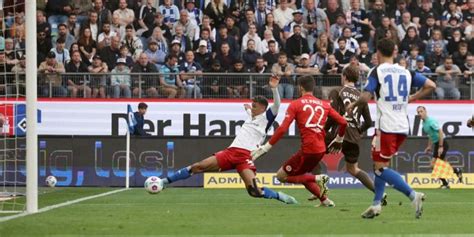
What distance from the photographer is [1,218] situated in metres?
14.4

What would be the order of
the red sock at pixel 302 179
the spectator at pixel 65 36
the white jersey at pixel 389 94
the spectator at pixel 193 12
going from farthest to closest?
the spectator at pixel 193 12 < the spectator at pixel 65 36 < the red sock at pixel 302 179 < the white jersey at pixel 389 94

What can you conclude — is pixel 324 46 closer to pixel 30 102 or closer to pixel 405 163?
pixel 405 163

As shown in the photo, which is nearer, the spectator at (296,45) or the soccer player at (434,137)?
the soccer player at (434,137)

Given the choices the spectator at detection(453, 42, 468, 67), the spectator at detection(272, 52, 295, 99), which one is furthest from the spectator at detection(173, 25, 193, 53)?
the spectator at detection(453, 42, 468, 67)

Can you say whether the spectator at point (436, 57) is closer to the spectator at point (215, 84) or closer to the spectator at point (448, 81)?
the spectator at point (448, 81)

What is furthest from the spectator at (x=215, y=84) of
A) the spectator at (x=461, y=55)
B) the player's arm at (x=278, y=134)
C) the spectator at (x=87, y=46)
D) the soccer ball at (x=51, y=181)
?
the player's arm at (x=278, y=134)

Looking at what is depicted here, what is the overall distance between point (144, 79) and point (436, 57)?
25.6 feet

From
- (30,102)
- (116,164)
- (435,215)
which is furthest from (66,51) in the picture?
(435,215)

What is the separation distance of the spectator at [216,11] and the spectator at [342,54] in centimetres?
322

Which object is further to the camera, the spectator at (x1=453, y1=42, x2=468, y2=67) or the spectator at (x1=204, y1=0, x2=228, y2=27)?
the spectator at (x1=204, y1=0, x2=228, y2=27)

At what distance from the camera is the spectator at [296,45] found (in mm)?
28828

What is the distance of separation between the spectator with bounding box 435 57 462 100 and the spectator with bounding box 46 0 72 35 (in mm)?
9963

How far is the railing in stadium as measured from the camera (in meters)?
27.9

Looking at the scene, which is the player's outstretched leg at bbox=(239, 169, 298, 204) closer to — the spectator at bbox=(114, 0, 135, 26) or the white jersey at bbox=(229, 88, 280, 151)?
the white jersey at bbox=(229, 88, 280, 151)
